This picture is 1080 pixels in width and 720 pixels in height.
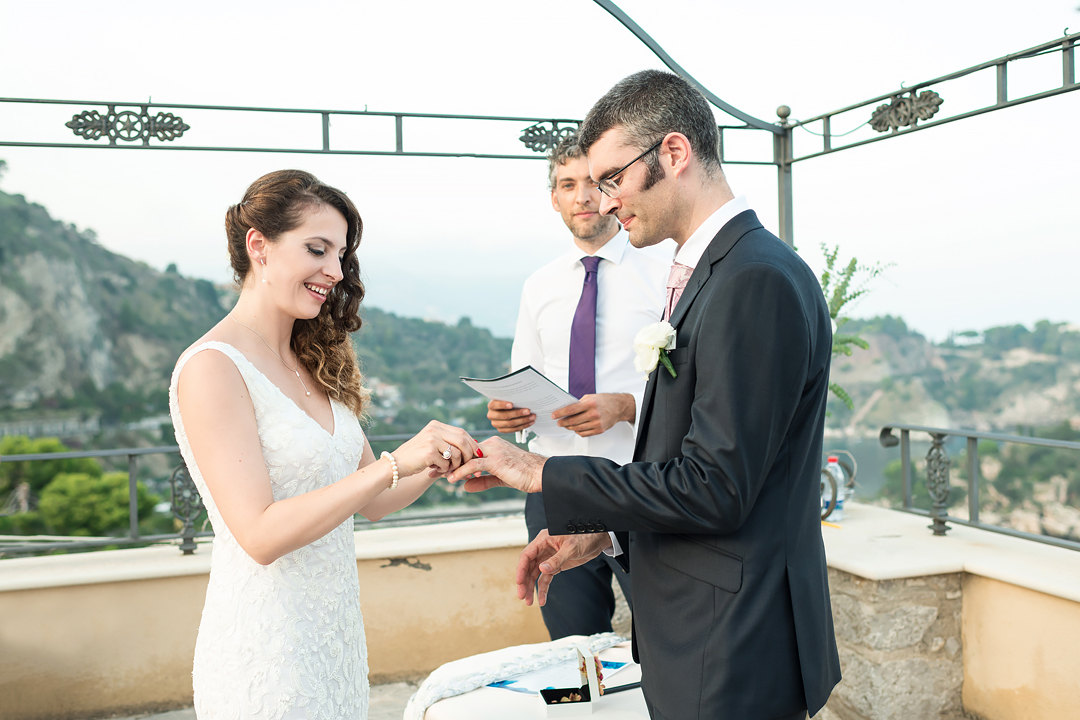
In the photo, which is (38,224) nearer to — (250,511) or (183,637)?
(183,637)

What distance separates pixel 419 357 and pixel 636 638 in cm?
2733

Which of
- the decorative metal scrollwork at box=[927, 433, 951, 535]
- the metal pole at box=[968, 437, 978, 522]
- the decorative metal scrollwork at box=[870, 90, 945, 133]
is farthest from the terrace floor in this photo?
the decorative metal scrollwork at box=[870, 90, 945, 133]

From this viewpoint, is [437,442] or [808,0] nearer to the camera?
[437,442]

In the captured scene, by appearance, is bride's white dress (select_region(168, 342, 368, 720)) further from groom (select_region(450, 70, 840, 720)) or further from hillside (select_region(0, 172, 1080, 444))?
hillside (select_region(0, 172, 1080, 444))

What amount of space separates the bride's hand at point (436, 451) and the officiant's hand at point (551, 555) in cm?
29

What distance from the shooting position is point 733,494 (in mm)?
1295

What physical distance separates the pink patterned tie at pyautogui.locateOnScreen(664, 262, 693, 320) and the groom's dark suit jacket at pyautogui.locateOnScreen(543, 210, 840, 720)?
95 millimetres

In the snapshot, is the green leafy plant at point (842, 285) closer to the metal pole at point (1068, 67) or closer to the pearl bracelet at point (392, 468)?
the metal pole at point (1068, 67)

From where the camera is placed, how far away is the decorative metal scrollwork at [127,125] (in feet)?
12.8

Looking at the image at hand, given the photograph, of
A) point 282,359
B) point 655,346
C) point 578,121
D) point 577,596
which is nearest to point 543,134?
point 578,121

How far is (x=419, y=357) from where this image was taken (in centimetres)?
2859

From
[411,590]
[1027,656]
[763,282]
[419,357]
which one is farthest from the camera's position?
[419,357]

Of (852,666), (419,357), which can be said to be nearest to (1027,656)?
(852,666)

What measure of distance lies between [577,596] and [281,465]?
59.2 inches
